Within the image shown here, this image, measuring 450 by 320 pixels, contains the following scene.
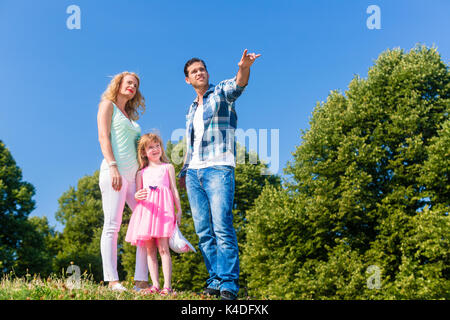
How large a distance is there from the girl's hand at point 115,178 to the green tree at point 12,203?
22.1 m

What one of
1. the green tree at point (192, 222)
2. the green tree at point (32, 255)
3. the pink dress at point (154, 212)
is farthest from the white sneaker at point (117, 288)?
the green tree at point (32, 255)

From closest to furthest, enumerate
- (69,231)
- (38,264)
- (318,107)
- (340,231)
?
(340,231) < (318,107) < (38,264) < (69,231)

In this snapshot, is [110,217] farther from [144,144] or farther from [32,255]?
[32,255]

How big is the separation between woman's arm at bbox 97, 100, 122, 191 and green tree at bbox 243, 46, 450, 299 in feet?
42.3

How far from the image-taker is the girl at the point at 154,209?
19.5ft

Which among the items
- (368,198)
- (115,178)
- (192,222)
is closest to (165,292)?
A: (115,178)

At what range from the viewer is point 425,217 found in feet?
51.5

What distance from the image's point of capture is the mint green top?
5.95 metres

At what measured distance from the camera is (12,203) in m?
26.2

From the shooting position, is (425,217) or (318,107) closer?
(425,217)

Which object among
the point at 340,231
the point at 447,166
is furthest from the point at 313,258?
the point at 447,166

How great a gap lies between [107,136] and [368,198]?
1419 cm
